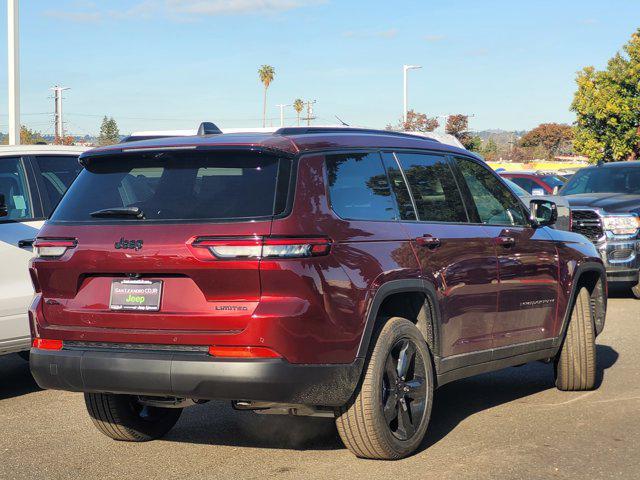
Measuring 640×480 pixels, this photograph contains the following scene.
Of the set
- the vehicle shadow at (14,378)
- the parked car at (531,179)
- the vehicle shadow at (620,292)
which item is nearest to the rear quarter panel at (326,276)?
the vehicle shadow at (14,378)

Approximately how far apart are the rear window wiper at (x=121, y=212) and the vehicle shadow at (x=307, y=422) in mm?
1699

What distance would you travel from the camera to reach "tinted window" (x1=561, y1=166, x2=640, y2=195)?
15617 mm

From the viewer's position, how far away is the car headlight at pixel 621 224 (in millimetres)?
14047

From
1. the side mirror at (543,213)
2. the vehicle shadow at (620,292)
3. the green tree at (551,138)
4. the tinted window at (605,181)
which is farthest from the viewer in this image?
the green tree at (551,138)

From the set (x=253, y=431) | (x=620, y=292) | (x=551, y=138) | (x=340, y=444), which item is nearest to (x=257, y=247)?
(x=340, y=444)

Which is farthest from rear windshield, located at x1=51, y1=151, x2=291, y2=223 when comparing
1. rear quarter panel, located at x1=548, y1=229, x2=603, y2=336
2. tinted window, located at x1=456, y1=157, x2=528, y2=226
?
rear quarter panel, located at x1=548, y1=229, x2=603, y2=336

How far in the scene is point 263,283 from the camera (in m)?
5.21

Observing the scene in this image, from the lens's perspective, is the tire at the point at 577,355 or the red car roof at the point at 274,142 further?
the tire at the point at 577,355

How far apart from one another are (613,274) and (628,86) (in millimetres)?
29275

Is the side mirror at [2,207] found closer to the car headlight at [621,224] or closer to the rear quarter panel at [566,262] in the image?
the rear quarter panel at [566,262]

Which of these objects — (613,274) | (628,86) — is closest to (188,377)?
(613,274)

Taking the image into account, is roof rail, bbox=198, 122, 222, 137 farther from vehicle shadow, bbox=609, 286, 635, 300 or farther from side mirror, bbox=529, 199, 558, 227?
vehicle shadow, bbox=609, 286, 635, 300

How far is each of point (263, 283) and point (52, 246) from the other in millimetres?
1354

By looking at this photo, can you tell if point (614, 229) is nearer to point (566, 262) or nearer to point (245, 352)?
point (566, 262)
